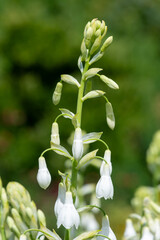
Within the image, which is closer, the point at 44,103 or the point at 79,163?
the point at 79,163

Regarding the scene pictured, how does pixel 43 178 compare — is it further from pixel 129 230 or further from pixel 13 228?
pixel 129 230

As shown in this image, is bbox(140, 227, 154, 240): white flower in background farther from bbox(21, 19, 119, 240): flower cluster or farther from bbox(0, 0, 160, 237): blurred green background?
bbox(0, 0, 160, 237): blurred green background

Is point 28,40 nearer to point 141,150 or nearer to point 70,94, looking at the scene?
point 70,94

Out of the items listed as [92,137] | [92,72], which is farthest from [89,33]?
[92,137]

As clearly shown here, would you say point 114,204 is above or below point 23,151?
below

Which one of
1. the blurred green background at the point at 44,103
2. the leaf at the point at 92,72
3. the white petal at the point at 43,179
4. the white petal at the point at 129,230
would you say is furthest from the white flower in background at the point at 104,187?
the blurred green background at the point at 44,103

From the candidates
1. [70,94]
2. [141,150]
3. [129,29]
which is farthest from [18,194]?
[129,29]

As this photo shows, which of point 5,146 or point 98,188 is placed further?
point 5,146

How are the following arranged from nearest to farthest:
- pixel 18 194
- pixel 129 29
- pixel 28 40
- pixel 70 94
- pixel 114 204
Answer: pixel 18 194 → pixel 70 94 → pixel 114 204 → pixel 28 40 → pixel 129 29

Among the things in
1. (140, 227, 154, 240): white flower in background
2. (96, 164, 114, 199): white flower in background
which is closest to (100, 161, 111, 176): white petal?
(96, 164, 114, 199): white flower in background
